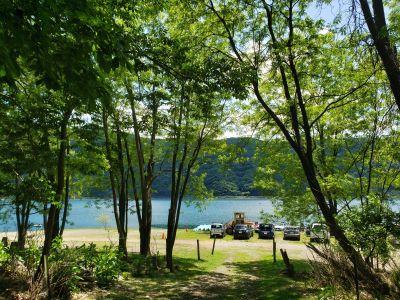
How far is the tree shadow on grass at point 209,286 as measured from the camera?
41.7ft

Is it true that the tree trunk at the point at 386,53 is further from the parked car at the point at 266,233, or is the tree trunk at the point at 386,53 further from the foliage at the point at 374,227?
the parked car at the point at 266,233

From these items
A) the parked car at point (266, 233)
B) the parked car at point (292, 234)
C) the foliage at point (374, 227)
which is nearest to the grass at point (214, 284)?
the foliage at point (374, 227)

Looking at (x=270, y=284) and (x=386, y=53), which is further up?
(x=386, y=53)

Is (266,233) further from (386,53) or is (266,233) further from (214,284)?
(386,53)

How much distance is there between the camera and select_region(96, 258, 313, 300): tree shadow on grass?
41.7ft

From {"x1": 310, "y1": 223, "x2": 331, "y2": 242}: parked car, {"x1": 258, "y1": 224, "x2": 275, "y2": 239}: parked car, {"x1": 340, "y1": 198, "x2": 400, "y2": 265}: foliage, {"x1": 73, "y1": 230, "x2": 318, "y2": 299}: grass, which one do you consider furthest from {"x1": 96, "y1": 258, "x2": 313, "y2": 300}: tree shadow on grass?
{"x1": 258, "y1": 224, "x2": 275, "y2": 239}: parked car

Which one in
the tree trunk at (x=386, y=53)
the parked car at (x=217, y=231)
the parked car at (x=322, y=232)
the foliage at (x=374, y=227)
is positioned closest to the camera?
the tree trunk at (x=386, y=53)

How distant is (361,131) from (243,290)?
9.59 meters

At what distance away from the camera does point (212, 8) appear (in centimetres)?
1370

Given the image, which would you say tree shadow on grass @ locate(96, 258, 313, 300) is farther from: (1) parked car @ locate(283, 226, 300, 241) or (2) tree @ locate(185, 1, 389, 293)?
(1) parked car @ locate(283, 226, 300, 241)

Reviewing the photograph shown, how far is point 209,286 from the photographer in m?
15.3

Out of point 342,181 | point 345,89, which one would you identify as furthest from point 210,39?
point 342,181

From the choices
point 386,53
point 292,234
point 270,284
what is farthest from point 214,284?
point 292,234

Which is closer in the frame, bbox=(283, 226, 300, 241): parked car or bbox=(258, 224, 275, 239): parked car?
bbox=(283, 226, 300, 241): parked car
